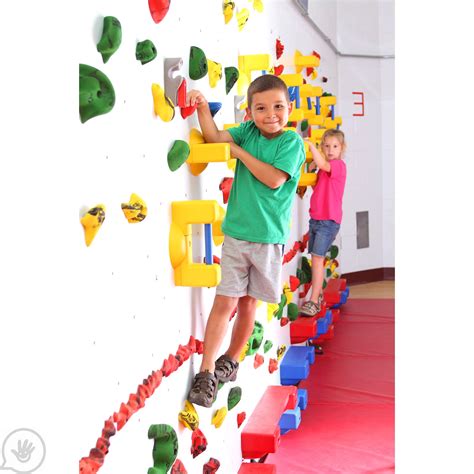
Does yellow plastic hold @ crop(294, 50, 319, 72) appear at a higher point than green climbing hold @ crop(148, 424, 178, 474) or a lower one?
higher

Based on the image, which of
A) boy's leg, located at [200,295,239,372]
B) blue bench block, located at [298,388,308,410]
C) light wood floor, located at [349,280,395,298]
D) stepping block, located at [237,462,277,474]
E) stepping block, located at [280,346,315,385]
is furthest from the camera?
light wood floor, located at [349,280,395,298]

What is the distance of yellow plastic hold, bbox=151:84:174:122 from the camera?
4.24 feet

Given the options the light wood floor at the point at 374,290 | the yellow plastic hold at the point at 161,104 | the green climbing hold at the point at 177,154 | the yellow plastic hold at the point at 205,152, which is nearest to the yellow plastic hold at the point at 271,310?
the yellow plastic hold at the point at 205,152

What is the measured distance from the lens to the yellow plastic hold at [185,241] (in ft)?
4.62

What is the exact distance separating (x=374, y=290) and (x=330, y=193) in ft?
5.64

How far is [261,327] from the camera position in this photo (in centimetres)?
221

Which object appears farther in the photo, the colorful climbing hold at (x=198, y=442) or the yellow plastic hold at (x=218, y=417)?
the yellow plastic hold at (x=218, y=417)

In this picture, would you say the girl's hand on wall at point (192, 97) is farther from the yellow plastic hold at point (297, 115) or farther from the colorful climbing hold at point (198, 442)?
the yellow plastic hold at point (297, 115)

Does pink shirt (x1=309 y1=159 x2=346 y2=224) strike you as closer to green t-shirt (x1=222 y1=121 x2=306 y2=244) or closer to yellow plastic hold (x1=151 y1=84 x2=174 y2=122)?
green t-shirt (x1=222 y1=121 x2=306 y2=244)

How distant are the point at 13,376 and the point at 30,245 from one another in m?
0.14

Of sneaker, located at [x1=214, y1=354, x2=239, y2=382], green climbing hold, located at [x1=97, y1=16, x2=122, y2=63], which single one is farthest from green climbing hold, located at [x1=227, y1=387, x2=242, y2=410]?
green climbing hold, located at [x1=97, y1=16, x2=122, y2=63]

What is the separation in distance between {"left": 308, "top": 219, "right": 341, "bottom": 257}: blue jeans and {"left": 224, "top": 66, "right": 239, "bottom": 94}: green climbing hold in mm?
1545

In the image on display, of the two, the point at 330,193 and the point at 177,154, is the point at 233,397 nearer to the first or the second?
the point at 177,154

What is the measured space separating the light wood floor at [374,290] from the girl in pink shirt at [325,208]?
1417mm
